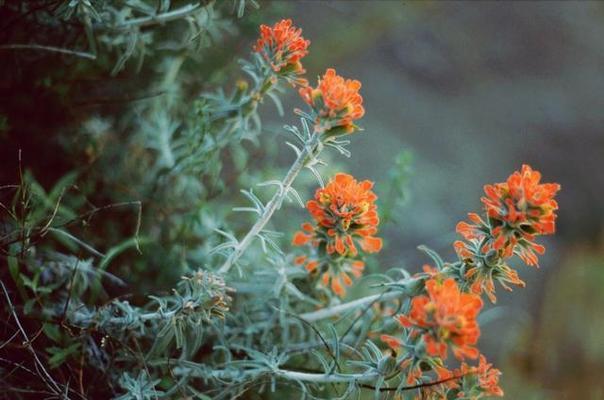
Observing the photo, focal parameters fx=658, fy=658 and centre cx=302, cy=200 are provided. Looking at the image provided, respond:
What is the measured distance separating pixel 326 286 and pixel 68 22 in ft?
1.30

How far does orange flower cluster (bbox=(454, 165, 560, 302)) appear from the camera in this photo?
502 mm

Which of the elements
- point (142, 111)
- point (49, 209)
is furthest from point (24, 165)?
point (142, 111)

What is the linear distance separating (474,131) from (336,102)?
3.00 ft

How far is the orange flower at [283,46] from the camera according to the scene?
0.58m

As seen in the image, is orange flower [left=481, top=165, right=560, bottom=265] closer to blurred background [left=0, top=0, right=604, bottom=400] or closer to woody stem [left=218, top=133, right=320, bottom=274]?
woody stem [left=218, top=133, right=320, bottom=274]

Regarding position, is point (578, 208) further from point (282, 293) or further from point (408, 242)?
point (282, 293)

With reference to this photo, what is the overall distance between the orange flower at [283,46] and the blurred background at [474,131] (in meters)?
0.25

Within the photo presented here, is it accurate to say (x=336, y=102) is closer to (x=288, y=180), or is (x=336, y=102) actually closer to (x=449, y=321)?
(x=288, y=180)

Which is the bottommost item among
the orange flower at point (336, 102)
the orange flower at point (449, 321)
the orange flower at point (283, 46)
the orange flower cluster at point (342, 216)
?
the orange flower at point (449, 321)

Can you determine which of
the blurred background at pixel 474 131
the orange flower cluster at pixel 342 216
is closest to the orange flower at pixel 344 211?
the orange flower cluster at pixel 342 216

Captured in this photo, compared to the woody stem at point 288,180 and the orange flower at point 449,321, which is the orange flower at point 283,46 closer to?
the woody stem at point 288,180

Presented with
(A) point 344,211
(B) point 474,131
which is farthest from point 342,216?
(B) point 474,131

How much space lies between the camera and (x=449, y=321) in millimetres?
451

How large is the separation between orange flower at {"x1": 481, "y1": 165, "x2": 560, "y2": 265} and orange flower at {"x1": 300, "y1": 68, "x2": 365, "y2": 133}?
0.41 feet
